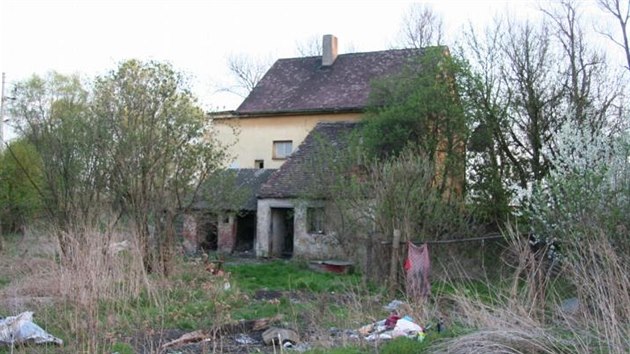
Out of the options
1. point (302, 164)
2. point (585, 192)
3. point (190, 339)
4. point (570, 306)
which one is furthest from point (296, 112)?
point (570, 306)

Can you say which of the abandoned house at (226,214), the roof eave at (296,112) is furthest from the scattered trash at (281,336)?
the roof eave at (296,112)

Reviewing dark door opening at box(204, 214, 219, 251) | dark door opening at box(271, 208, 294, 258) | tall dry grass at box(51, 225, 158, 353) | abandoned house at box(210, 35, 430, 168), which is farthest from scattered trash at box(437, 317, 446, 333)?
abandoned house at box(210, 35, 430, 168)

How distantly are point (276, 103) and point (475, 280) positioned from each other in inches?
791

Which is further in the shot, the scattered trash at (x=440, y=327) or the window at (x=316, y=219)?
the window at (x=316, y=219)

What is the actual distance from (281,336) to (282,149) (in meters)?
23.2

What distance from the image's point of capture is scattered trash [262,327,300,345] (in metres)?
8.80

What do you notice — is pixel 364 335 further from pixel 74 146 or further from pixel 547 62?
pixel 547 62

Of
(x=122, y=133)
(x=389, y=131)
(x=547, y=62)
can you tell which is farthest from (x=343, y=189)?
(x=547, y=62)

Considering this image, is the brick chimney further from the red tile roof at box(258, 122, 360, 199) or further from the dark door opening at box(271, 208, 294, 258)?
the dark door opening at box(271, 208, 294, 258)

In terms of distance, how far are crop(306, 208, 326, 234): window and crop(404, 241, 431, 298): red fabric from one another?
881 cm

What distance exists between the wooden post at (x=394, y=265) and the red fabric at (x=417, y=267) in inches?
8.6

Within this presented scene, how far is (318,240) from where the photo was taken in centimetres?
2425

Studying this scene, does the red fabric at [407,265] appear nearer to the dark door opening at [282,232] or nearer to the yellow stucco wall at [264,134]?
the dark door opening at [282,232]

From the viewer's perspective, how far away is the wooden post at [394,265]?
1312 centimetres
